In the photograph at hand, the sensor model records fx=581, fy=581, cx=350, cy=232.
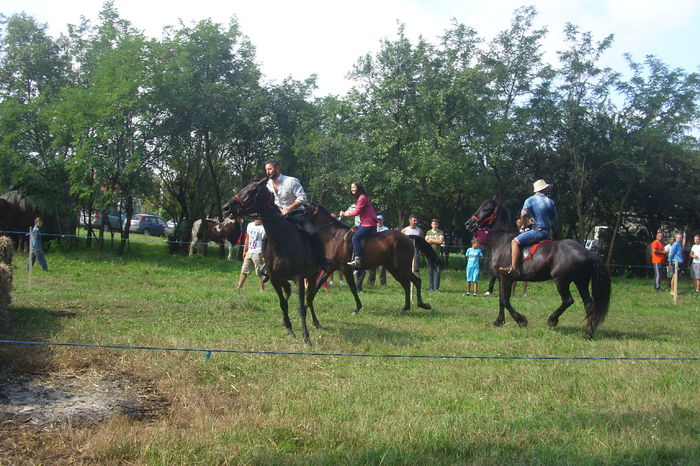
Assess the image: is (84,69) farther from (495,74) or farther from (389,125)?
(495,74)

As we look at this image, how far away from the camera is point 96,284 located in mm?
14703

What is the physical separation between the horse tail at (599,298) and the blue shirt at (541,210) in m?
1.24

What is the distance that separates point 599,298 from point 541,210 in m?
1.79

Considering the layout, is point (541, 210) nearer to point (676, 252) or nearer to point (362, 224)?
point (362, 224)

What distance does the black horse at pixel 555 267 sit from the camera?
30.8 feet

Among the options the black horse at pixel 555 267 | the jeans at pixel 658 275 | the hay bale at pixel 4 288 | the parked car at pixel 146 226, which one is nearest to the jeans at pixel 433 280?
the black horse at pixel 555 267

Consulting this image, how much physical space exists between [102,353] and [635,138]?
24841 millimetres

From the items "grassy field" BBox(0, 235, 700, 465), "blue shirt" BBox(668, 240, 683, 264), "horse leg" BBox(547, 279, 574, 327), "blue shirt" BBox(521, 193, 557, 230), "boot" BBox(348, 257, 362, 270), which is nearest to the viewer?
"grassy field" BBox(0, 235, 700, 465)

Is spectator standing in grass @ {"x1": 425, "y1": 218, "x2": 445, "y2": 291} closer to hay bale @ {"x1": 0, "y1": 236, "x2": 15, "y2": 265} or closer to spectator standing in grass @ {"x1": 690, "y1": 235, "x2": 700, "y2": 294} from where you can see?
spectator standing in grass @ {"x1": 690, "y1": 235, "x2": 700, "y2": 294}

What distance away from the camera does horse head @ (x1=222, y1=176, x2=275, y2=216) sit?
8039 mm

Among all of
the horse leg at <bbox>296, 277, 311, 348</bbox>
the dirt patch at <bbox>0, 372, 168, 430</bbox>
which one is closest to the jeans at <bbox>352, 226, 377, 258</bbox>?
the horse leg at <bbox>296, 277, 311, 348</bbox>

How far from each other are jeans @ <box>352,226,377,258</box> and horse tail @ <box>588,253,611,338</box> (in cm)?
462

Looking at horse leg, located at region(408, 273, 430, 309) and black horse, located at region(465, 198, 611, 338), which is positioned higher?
black horse, located at region(465, 198, 611, 338)

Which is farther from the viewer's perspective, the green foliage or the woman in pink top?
the green foliage
